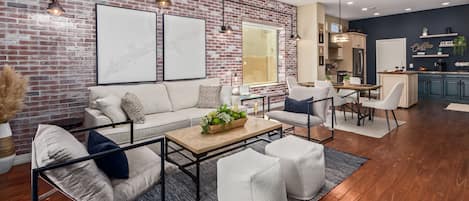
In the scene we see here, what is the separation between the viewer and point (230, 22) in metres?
5.90

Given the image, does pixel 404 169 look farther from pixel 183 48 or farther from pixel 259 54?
pixel 259 54

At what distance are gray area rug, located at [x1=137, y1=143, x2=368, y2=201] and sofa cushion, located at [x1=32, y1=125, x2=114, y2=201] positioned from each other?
0.57 metres

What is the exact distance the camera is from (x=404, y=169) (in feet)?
9.80

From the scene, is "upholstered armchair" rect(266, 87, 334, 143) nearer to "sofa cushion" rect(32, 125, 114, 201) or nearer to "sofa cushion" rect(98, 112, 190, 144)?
"sofa cushion" rect(98, 112, 190, 144)

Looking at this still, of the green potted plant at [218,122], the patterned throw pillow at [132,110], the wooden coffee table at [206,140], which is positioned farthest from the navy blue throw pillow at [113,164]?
the patterned throw pillow at [132,110]

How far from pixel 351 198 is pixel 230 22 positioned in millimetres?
4489

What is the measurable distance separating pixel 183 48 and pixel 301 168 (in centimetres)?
349

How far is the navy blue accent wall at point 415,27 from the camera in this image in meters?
8.05

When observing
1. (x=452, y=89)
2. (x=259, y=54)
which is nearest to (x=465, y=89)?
(x=452, y=89)

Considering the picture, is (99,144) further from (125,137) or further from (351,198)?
(351,198)

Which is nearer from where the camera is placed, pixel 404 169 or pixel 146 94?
pixel 404 169

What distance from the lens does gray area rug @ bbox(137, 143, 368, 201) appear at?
8.11 ft

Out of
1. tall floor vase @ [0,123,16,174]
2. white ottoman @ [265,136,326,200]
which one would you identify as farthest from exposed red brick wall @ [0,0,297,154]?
white ottoman @ [265,136,326,200]

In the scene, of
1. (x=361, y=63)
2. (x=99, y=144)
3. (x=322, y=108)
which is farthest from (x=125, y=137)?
(x=361, y=63)
